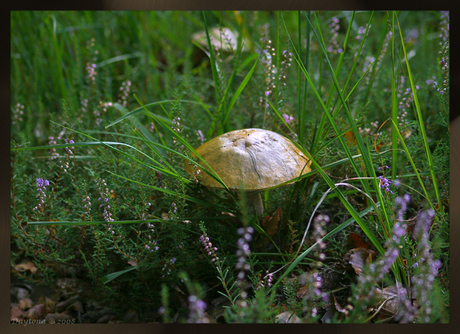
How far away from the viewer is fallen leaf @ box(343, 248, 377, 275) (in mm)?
1446

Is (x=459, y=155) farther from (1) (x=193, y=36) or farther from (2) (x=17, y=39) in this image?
(2) (x=17, y=39)

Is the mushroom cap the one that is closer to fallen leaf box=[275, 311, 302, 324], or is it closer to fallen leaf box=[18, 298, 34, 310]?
fallen leaf box=[275, 311, 302, 324]

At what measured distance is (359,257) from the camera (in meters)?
1.49

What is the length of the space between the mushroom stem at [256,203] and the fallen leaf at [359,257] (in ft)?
1.36

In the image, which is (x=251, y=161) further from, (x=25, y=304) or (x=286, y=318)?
(x=25, y=304)

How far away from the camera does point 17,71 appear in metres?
2.74

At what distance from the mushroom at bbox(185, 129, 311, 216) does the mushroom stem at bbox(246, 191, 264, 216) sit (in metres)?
0.07

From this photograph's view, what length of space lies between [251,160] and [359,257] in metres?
0.63

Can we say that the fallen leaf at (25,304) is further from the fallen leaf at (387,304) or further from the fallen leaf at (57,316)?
the fallen leaf at (387,304)

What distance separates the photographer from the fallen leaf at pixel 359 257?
1446 mm

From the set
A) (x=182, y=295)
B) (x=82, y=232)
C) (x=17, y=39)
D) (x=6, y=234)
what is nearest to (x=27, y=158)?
(x=82, y=232)

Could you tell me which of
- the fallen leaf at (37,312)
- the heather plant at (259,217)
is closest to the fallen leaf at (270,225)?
the heather plant at (259,217)

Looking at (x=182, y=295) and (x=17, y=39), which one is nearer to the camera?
(x=182, y=295)

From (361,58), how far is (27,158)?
227cm
